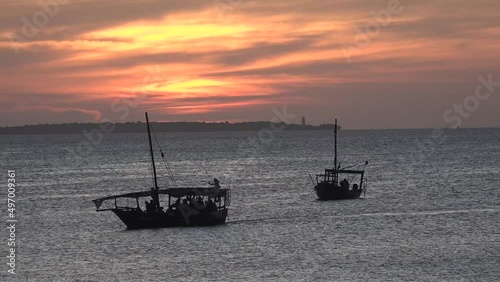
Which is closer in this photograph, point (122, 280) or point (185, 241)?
point (122, 280)

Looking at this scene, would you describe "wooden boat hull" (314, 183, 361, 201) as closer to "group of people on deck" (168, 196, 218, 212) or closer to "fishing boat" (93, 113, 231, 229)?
"fishing boat" (93, 113, 231, 229)

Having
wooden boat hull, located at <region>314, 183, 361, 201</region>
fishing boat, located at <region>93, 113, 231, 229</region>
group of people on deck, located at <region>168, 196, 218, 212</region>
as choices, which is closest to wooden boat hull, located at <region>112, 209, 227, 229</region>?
fishing boat, located at <region>93, 113, 231, 229</region>

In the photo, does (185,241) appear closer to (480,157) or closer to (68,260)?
(68,260)

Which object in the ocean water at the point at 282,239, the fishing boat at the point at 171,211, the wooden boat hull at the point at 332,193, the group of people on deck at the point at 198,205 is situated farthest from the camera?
the wooden boat hull at the point at 332,193

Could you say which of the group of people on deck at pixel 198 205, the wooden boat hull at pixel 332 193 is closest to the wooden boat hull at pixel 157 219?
the group of people on deck at pixel 198 205

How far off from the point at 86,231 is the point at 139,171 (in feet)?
297

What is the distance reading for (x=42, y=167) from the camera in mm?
180125

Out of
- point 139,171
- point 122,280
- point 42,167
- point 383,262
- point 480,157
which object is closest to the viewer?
point 122,280

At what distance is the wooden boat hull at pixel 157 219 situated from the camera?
7225 centimetres

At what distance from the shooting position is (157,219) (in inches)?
2842

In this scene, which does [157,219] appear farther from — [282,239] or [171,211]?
[282,239]

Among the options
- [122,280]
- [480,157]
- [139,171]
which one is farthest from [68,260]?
[480,157]

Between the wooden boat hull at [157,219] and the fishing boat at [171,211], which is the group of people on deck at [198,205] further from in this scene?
the wooden boat hull at [157,219]

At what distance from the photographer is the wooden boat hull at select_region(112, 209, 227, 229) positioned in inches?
2844
